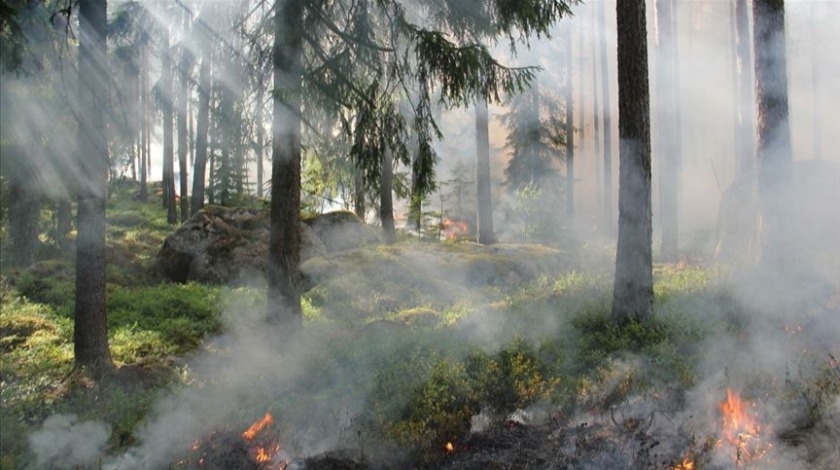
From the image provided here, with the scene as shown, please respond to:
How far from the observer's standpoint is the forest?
5793mm

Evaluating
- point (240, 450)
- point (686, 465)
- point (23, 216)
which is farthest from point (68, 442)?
point (23, 216)

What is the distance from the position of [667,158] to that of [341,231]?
10130 millimetres

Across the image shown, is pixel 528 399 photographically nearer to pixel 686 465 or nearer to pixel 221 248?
pixel 686 465

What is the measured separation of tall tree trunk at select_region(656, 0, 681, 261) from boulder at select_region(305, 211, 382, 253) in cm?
843

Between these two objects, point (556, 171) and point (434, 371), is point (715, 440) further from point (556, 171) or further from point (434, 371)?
point (556, 171)

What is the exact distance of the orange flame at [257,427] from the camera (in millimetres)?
5898

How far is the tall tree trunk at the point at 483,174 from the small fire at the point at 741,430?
12345 mm

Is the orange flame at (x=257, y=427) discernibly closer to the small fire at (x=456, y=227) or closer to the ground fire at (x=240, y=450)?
the ground fire at (x=240, y=450)

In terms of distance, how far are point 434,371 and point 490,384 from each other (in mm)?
711

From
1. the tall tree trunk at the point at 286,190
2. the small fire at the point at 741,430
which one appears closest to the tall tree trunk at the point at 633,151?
the small fire at the point at 741,430

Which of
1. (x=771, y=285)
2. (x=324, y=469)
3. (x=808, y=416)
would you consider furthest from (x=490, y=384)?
(x=771, y=285)

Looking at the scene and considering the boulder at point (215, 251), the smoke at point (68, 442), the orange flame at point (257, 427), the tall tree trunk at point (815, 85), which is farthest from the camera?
the tall tree trunk at point (815, 85)

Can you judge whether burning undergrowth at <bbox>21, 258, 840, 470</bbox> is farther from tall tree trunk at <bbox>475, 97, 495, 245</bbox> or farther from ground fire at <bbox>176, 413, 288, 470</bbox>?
tall tree trunk at <bbox>475, 97, 495, 245</bbox>

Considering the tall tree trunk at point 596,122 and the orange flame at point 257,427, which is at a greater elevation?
the tall tree trunk at point 596,122
